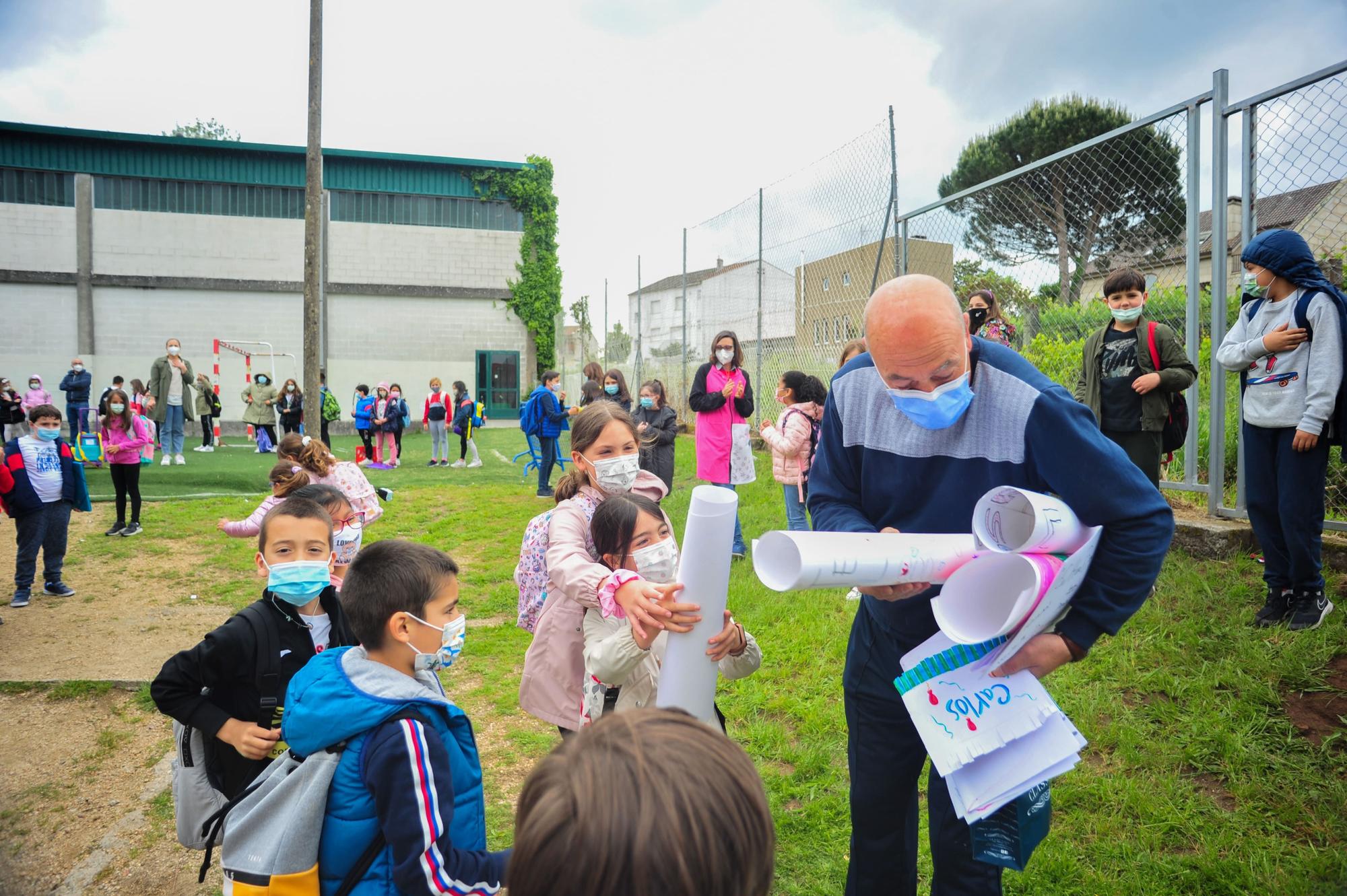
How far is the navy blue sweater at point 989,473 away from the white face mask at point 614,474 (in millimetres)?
812

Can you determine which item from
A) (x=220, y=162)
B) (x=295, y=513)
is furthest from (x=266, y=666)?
(x=220, y=162)

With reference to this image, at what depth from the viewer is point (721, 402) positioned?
24.9ft

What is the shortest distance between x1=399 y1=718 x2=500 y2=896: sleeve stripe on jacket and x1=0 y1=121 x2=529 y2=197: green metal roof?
28.9 metres

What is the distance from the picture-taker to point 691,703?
170 centimetres

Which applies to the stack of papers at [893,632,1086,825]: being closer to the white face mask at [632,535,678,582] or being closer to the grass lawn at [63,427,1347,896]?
the white face mask at [632,535,678,582]

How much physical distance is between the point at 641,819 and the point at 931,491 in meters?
1.45

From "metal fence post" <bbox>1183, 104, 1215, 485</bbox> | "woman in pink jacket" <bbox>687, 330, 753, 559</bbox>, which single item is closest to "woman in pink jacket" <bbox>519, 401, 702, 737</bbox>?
"metal fence post" <bbox>1183, 104, 1215, 485</bbox>

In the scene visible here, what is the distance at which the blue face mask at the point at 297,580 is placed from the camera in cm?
278

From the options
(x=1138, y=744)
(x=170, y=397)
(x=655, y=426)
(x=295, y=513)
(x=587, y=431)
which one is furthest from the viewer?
(x=170, y=397)

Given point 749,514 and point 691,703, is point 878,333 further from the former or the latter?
point 749,514

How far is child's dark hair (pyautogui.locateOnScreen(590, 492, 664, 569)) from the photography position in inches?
101

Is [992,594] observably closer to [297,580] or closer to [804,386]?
[297,580]

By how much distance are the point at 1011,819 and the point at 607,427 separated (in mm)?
1814

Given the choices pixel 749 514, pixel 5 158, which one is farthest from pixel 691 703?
pixel 5 158
